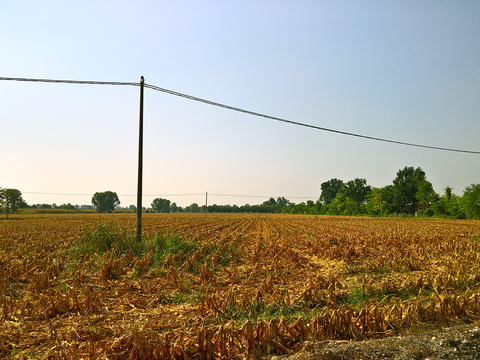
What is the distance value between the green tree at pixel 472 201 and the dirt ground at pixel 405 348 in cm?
6340

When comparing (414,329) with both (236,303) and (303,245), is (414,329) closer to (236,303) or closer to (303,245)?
(236,303)

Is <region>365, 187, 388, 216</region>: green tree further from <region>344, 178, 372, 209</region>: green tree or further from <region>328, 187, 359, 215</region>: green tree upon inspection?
<region>344, 178, 372, 209</region>: green tree

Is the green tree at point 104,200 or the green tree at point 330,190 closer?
the green tree at point 104,200

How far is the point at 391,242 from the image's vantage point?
13.7 m

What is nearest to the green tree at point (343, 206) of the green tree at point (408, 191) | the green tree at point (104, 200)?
the green tree at point (408, 191)

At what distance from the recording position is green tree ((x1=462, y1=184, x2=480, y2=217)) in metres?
51.0

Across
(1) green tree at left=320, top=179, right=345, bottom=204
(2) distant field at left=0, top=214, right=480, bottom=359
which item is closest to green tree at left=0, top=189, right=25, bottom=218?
(2) distant field at left=0, top=214, right=480, bottom=359

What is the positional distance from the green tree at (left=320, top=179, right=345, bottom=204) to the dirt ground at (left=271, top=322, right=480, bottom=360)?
520 feet

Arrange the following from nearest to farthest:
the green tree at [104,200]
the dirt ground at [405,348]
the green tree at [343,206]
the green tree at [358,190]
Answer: the dirt ground at [405,348] → the green tree at [343,206] → the green tree at [358,190] → the green tree at [104,200]

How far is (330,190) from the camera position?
155125 mm

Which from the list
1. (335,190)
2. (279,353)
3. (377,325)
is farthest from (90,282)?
(335,190)

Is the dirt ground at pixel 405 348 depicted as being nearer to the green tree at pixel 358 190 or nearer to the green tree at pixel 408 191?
the green tree at pixel 408 191

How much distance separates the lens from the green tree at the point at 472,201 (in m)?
51.0

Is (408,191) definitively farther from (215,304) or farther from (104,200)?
(104,200)
